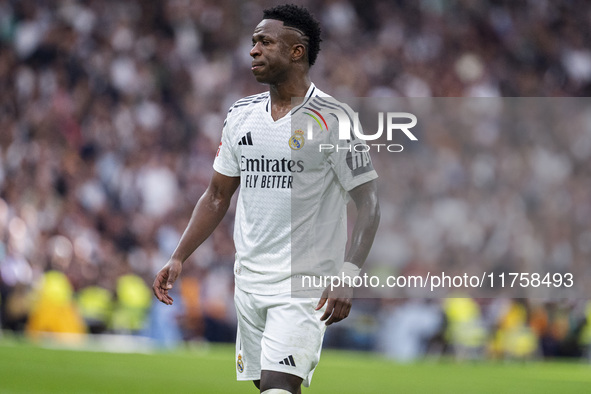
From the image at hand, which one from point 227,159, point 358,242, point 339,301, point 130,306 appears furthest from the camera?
point 130,306

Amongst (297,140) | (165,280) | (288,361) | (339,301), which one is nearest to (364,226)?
(339,301)

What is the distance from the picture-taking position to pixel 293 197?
4.81 metres

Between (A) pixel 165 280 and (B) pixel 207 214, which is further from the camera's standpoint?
(B) pixel 207 214

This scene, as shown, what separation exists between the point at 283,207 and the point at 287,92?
0.60m

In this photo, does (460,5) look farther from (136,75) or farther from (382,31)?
(136,75)

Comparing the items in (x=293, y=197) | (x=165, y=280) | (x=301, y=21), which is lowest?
(x=165, y=280)

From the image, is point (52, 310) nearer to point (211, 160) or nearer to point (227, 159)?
point (211, 160)

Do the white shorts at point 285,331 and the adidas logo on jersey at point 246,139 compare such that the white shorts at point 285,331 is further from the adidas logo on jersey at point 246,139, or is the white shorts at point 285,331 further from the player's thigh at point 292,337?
the adidas logo on jersey at point 246,139

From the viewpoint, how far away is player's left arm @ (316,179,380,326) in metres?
4.32

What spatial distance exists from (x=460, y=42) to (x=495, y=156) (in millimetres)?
5091

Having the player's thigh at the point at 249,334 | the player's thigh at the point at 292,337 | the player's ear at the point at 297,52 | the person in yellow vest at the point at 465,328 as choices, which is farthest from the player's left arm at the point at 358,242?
the person in yellow vest at the point at 465,328

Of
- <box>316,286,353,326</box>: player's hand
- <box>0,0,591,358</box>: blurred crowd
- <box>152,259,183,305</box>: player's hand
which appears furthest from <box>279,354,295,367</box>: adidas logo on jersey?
<box>0,0,591,358</box>: blurred crowd

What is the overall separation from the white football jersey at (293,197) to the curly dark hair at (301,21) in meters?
0.25

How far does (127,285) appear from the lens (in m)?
14.0
